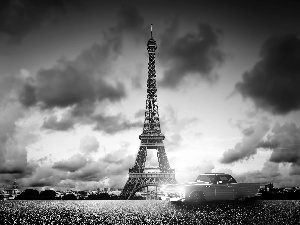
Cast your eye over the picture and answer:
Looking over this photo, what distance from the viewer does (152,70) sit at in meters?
99.1

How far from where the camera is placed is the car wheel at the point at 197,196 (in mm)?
35688

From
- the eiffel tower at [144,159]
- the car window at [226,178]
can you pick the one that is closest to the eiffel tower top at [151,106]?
the eiffel tower at [144,159]

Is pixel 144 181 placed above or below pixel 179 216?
above

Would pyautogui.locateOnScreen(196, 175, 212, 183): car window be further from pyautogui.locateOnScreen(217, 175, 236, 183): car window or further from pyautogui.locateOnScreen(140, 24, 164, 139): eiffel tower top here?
pyautogui.locateOnScreen(140, 24, 164, 139): eiffel tower top

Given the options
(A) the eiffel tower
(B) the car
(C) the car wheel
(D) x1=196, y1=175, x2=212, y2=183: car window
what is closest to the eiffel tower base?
(A) the eiffel tower

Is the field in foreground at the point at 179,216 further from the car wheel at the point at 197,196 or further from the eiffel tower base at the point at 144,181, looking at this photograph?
the eiffel tower base at the point at 144,181

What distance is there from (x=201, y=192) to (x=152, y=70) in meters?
67.2

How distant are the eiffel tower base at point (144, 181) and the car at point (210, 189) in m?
51.1

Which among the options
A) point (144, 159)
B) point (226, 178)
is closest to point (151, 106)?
point (144, 159)

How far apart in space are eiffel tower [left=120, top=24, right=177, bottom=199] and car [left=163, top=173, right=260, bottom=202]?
5173 centimetres

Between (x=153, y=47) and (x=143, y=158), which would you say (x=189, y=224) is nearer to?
(x=143, y=158)

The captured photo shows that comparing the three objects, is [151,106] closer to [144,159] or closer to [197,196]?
[144,159]

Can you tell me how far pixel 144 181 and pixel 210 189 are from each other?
192 feet

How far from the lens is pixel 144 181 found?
92.8 meters
